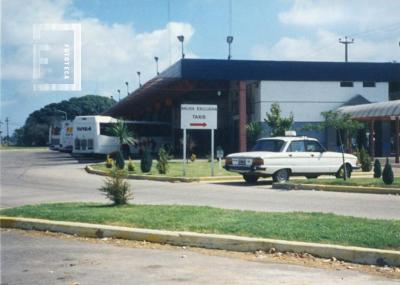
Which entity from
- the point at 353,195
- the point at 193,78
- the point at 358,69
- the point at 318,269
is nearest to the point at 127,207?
the point at 318,269

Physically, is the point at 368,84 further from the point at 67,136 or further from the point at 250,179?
the point at 67,136

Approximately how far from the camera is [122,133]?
1594 inches

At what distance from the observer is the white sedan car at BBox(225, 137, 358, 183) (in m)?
18.7

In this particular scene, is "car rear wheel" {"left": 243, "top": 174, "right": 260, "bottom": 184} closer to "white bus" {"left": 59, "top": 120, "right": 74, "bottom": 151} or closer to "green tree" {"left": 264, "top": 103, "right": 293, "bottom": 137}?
"green tree" {"left": 264, "top": 103, "right": 293, "bottom": 137}

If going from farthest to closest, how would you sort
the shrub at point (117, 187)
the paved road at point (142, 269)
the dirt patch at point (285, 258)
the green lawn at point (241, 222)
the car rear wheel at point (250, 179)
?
the car rear wheel at point (250, 179), the shrub at point (117, 187), the green lawn at point (241, 222), the dirt patch at point (285, 258), the paved road at point (142, 269)

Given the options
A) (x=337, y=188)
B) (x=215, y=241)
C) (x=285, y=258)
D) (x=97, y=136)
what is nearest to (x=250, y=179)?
(x=337, y=188)

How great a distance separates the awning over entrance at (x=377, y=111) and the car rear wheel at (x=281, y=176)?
1377cm

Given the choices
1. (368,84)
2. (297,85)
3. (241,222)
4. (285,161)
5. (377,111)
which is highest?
(368,84)

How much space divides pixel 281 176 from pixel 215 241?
1113 cm

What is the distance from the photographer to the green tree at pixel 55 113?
394ft

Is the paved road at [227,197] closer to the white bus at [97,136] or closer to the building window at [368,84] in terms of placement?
the white bus at [97,136]

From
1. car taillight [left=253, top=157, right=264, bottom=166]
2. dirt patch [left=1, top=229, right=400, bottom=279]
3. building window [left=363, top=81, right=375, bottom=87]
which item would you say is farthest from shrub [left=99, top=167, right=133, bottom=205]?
building window [left=363, top=81, right=375, bottom=87]

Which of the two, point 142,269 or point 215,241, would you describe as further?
point 215,241

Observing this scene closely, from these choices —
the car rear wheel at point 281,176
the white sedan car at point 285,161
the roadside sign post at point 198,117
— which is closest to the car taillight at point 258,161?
the white sedan car at point 285,161
